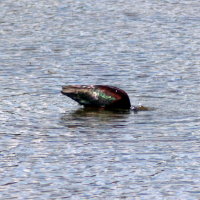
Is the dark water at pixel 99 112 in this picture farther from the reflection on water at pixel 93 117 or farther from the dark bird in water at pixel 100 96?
the dark bird in water at pixel 100 96

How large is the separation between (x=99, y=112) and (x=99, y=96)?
0.29 metres

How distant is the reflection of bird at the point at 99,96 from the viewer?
613 inches

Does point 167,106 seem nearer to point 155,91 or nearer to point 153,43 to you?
point 155,91

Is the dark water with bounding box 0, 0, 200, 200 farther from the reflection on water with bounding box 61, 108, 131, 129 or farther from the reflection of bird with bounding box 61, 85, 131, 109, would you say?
the reflection of bird with bounding box 61, 85, 131, 109

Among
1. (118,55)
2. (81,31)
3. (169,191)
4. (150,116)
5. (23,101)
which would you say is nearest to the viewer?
(169,191)

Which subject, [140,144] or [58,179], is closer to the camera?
[58,179]

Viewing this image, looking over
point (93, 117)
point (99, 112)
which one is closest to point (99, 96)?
point (99, 112)

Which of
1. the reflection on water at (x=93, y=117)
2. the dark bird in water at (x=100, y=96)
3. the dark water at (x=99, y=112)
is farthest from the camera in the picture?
the dark bird in water at (x=100, y=96)

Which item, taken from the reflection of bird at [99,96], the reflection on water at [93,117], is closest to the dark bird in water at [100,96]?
the reflection of bird at [99,96]

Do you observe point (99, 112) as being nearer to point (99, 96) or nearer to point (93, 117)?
point (99, 96)

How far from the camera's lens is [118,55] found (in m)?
20.5

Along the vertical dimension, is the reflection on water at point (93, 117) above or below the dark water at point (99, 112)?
below

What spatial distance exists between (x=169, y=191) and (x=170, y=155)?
1.56m

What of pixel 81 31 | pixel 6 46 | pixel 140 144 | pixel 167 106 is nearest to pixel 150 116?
pixel 167 106
